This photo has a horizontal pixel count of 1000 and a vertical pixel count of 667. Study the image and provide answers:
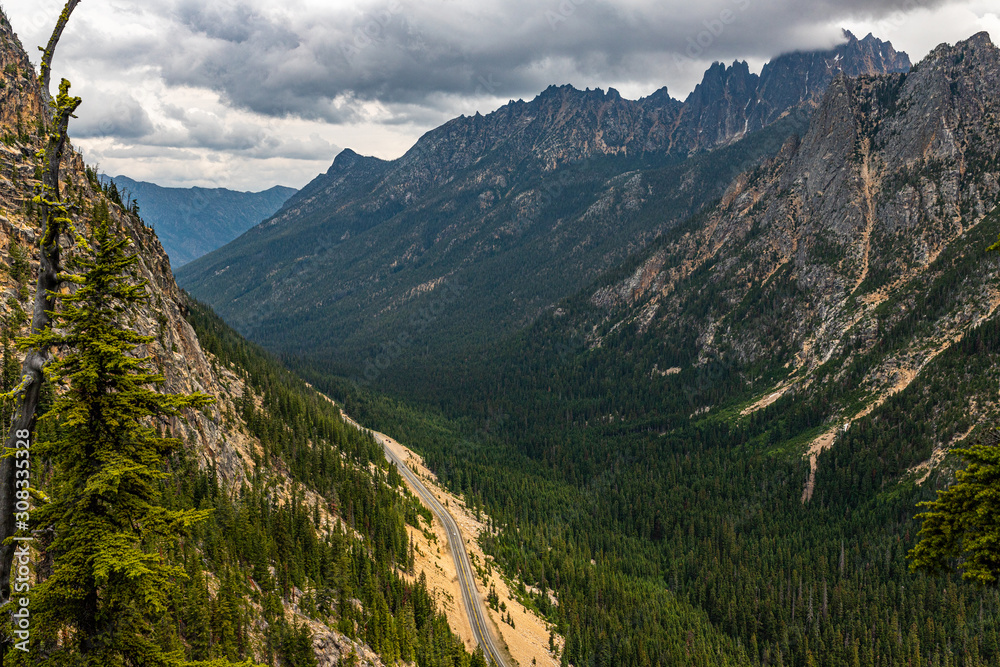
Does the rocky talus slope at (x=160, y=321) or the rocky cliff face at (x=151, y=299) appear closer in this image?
the rocky talus slope at (x=160, y=321)

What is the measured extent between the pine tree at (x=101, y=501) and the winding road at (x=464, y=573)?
78362 mm

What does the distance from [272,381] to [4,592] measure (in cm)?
12094

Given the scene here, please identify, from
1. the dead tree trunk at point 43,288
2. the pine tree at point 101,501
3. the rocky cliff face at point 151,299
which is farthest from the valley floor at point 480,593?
the dead tree trunk at point 43,288

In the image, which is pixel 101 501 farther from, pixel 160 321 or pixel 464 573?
pixel 464 573

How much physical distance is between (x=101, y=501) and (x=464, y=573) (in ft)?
323

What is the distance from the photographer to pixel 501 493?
168500mm

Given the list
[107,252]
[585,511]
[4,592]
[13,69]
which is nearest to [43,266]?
[107,252]

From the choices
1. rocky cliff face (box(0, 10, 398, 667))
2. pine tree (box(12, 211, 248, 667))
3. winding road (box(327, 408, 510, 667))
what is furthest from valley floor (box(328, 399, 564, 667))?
pine tree (box(12, 211, 248, 667))

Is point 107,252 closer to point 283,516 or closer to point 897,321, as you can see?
point 283,516

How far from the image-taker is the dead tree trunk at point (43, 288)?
47.5 feet

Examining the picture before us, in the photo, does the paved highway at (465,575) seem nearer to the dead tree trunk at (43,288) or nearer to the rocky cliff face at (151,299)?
the rocky cliff face at (151,299)

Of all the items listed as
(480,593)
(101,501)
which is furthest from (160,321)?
(480,593)

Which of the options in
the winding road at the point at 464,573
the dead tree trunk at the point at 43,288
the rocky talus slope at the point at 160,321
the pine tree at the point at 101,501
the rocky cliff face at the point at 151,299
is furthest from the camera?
the winding road at the point at 464,573

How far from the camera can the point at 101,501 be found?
16438 mm
